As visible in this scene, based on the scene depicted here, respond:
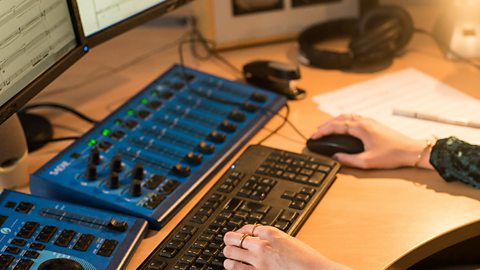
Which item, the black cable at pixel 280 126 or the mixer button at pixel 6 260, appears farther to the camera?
the black cable at pixel 280 126

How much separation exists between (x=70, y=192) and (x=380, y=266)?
1.65ft

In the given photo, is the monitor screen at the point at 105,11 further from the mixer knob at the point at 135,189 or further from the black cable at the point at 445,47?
the black cable at the point at 445,47

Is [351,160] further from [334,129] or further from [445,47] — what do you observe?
[445,47]

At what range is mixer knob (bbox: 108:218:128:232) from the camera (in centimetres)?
108

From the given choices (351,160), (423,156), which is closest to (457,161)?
(423,156)

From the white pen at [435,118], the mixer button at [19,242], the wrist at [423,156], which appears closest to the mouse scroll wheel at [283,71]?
the white pen at [435,118]

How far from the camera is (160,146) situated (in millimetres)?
1291

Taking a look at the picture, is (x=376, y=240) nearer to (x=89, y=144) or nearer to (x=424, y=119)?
(x=424, y=119)

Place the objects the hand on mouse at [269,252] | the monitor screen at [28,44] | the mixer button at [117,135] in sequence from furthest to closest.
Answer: the mixer button at [117,135]
the monitor screen at [28,44]
the hand on mouse at [269,252]

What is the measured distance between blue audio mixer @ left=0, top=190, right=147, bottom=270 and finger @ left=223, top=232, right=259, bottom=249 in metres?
0.14

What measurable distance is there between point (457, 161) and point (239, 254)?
409 millimetres

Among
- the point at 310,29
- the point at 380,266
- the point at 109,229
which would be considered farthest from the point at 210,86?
the point at 380,266

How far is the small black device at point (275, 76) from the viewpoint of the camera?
1.45 meters

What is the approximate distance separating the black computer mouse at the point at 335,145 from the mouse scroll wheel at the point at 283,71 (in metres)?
0.20
